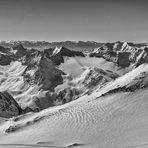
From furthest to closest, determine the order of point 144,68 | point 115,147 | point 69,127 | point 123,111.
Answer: point 144,68, point 123,111, point 69,127, point 115,147

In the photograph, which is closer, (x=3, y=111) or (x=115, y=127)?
(x=115, y=127)

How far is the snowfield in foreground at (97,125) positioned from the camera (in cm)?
3130

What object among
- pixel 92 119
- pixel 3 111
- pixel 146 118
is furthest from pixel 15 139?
pixel 3 111

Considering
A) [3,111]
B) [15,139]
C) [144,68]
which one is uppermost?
[144,68]

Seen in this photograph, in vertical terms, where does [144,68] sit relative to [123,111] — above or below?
above

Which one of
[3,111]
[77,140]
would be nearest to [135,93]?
[77,140]

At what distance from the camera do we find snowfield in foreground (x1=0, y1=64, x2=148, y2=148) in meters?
31.3

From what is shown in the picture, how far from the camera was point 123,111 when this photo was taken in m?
39.6

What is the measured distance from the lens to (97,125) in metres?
36.5

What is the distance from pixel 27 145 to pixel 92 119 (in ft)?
33.8

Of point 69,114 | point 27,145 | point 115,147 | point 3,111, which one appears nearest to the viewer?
point 115,147

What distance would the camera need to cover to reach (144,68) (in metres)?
51.6

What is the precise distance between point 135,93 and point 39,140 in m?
17.2

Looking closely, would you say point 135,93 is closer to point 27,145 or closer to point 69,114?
point 69,114
